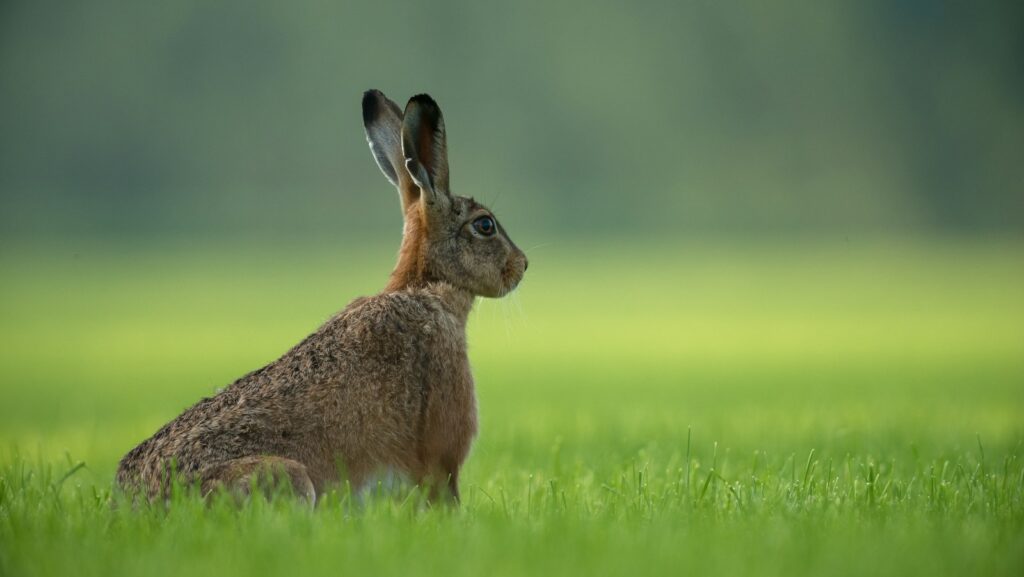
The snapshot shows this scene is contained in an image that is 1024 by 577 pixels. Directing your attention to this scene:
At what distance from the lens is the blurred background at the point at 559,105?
5912 cm

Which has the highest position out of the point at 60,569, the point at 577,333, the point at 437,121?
the point at 577,333

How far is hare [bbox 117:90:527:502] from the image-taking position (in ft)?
19.5

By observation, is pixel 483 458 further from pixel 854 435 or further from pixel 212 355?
pixel 212 355

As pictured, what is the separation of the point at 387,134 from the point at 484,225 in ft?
2.61

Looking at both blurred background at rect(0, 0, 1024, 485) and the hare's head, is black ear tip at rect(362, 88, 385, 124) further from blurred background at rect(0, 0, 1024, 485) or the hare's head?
blurred background at rect(0, 0, 1024, 485)

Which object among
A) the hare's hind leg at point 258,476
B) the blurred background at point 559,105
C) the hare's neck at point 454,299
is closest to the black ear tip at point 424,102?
the hare's neck at point 454,299

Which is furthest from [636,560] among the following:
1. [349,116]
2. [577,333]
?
[349,116]

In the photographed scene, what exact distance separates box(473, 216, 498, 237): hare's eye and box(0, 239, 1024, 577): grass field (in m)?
0.49

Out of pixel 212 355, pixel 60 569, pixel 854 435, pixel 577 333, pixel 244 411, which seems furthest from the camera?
pixel 577 333

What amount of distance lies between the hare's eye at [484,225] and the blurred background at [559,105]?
46.7m

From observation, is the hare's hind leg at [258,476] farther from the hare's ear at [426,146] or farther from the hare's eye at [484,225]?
the hare's eye at [484,225]

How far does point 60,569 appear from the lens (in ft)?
15.6

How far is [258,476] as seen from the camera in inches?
224

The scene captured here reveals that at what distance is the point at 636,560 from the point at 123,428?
27.3ft
